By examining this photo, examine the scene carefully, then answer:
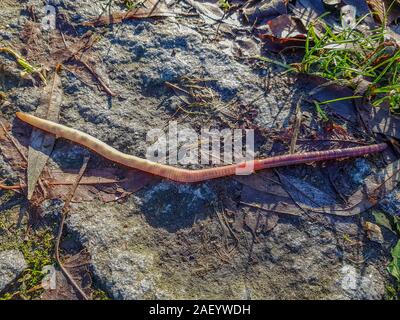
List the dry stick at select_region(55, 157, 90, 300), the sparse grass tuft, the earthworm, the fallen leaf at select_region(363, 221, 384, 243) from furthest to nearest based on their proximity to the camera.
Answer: the sparse grass tuft, the earthworm, the fallen leaf at select_region(363, 221, 384, 243), the dry stick at select_region(55, 157, 90, 300)

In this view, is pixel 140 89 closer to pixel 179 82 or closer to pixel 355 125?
pixel 179 82

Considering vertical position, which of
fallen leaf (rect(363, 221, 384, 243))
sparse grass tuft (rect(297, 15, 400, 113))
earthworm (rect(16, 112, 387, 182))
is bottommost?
fallen leaf (rect(363, 221, 384, 243))

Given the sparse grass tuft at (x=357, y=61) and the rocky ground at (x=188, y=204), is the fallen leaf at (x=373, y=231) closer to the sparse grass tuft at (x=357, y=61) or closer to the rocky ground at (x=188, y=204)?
the rocky ground at (x=188, y=204)

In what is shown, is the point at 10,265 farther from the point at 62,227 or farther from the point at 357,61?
the point at 357,61

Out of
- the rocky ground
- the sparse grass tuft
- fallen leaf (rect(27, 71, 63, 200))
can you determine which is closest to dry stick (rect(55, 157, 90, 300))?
the rocky ground

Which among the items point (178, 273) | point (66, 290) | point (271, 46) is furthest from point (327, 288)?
point (271, 46)

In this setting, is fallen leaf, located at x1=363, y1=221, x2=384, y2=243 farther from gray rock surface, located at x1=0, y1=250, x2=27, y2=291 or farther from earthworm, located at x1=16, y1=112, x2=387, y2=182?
gray rock surface, located at x1=0, y1=250, x2=27, y2=291

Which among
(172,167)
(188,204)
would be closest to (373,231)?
(188,204)

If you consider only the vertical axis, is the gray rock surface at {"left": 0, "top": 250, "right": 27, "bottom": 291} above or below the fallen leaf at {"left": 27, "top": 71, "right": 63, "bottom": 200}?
below

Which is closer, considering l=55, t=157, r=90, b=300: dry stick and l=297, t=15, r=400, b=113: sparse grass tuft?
l=55, t=157, r=90, b=300: dry stick
